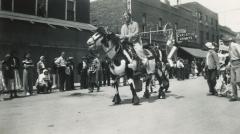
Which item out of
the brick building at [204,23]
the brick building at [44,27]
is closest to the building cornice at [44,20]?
the brick building at [44,27]

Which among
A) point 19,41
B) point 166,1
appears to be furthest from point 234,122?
point 166,1

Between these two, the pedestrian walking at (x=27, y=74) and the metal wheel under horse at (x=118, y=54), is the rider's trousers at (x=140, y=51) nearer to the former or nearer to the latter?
the metal wheel under horse at (x=118, y=54)

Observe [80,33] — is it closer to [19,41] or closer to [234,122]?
[19,41]

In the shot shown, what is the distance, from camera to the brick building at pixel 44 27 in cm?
1823

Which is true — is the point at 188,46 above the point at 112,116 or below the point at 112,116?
above

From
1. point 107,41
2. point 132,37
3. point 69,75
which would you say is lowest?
point 69,75

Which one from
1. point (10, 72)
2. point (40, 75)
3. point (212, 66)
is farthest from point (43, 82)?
point (212, 66)

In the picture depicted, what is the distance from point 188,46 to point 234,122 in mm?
38799

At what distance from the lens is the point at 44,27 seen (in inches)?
802

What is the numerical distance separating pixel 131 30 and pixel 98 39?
1415 millimetres

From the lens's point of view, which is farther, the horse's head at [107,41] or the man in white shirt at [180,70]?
the man in white shirt at [180,70]

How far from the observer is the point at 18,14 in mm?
19344

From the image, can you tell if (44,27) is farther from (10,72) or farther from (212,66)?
(212,66)

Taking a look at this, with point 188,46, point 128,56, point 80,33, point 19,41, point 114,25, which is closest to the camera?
point 128,56
